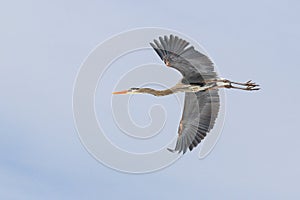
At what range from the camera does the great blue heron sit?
2130 centimetres

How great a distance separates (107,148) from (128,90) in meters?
2.37

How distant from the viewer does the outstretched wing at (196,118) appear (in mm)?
23125

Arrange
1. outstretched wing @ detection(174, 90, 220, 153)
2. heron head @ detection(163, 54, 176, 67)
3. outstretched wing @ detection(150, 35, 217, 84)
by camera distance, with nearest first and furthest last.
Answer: outstretched wing @ detection(150, 35, 217, 84)
heron head @ detection(163, 54, 176, 67)
outstretched wing @ detection(174, 90, 220, 153)

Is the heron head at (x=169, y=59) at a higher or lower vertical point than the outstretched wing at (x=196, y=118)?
higher

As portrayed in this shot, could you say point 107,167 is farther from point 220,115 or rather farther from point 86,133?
point 220,115

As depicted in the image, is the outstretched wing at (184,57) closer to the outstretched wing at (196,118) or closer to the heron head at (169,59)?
the heron head at (169,59)

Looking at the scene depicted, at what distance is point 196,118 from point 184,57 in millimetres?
3005

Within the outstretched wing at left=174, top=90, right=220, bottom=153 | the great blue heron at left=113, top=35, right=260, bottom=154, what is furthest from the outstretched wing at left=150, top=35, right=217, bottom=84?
the outstretched wing at left=174, top=90, right=220, bottom=153

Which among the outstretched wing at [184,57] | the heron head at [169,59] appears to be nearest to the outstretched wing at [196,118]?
the outstretched wing at [184,57]

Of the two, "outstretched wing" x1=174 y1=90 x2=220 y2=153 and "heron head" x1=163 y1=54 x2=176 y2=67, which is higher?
"heron head" x1=163 y1=54 x2=176 y2=67

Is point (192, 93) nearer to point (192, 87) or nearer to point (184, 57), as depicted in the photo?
point (192, 87)

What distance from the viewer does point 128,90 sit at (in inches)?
942

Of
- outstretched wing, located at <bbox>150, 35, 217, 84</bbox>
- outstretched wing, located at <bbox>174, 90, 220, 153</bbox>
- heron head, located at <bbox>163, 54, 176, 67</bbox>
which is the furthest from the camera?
outstretched wing, located at <bbox>174, 90, 220, 153</bbox>

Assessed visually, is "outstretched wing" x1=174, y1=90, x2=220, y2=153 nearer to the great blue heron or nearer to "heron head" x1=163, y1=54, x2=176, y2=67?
the great blue heron
